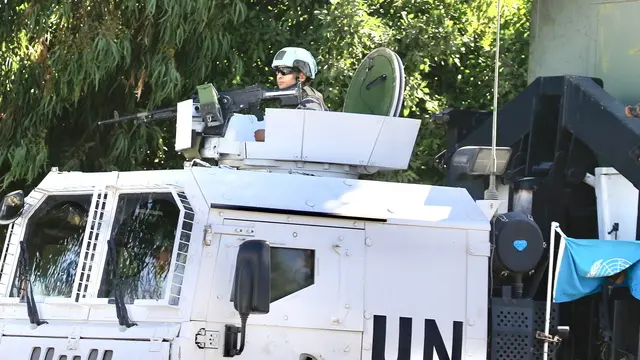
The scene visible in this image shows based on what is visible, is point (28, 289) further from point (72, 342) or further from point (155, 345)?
point (155, 345)

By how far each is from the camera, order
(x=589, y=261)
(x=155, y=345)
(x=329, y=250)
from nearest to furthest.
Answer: (x=155, y=345), (x=329, y=250), (x=589, y=261)

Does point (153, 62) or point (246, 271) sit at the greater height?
point (153, 62)

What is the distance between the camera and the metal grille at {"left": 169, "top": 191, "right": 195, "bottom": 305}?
6.09 metres

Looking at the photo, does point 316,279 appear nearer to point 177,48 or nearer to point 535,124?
point 535,124

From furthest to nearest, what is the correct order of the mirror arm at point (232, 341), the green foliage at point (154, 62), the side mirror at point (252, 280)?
the green foliage at point (154, 62), the mirror arm at point (232, 341), the side mirror at point (252, 280)

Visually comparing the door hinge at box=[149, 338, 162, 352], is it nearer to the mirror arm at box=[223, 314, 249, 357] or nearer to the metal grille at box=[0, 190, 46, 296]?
the mirror arm at box=[223, 314, 249, 357]

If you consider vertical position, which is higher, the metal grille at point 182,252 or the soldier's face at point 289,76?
the soldier's face at point 289,76

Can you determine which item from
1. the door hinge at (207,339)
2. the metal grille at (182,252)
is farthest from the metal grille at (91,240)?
the door hinge at (207,339)

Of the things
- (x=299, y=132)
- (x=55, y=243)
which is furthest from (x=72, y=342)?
(x=299, y=132)

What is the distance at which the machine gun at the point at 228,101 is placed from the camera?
24.2 feet

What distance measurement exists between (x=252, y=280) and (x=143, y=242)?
3.00 feet

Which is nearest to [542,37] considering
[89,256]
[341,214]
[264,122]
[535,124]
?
[535,124]

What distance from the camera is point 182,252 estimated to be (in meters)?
6.16

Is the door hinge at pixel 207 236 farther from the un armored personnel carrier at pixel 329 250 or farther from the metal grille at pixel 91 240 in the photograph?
the metal grille at pixel 91 240
